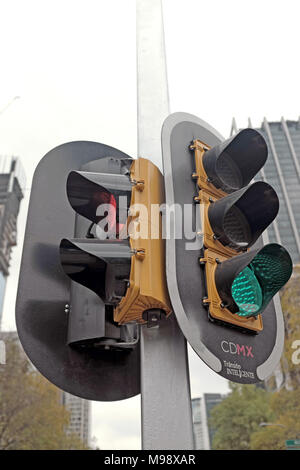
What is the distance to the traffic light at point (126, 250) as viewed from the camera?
72.9 inches

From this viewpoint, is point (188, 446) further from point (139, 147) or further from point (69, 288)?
point (139, 147)

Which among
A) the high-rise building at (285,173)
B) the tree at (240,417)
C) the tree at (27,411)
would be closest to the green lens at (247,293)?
the tree at (27,411)

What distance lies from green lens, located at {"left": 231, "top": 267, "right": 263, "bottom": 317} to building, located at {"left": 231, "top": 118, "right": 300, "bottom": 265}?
61.7 meters

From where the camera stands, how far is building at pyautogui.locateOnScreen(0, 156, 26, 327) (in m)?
52.0

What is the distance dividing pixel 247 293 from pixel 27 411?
16.7 meters

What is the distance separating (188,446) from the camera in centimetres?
171

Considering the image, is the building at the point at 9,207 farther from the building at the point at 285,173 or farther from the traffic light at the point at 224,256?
the traffic light at the point at 224,256

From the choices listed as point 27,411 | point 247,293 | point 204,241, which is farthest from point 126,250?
point 27,411

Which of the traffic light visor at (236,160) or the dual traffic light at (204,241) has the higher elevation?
the traffic light visor at (236,160)

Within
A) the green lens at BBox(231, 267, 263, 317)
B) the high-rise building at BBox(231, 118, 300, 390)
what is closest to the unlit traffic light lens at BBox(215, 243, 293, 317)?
the green lens at BBox(231, 267, 263, 317)

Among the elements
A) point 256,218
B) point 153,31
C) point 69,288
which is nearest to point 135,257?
point 256,218

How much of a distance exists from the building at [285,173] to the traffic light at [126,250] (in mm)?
61685

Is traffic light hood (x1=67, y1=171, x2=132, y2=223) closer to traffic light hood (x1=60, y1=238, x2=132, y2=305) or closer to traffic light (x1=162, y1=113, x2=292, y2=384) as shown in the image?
traffic light (x1=162, y1=113, x2=292, y2=384)

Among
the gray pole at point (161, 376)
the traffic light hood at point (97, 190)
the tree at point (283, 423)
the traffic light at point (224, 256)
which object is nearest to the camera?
the gray pole at point (161, 376)
